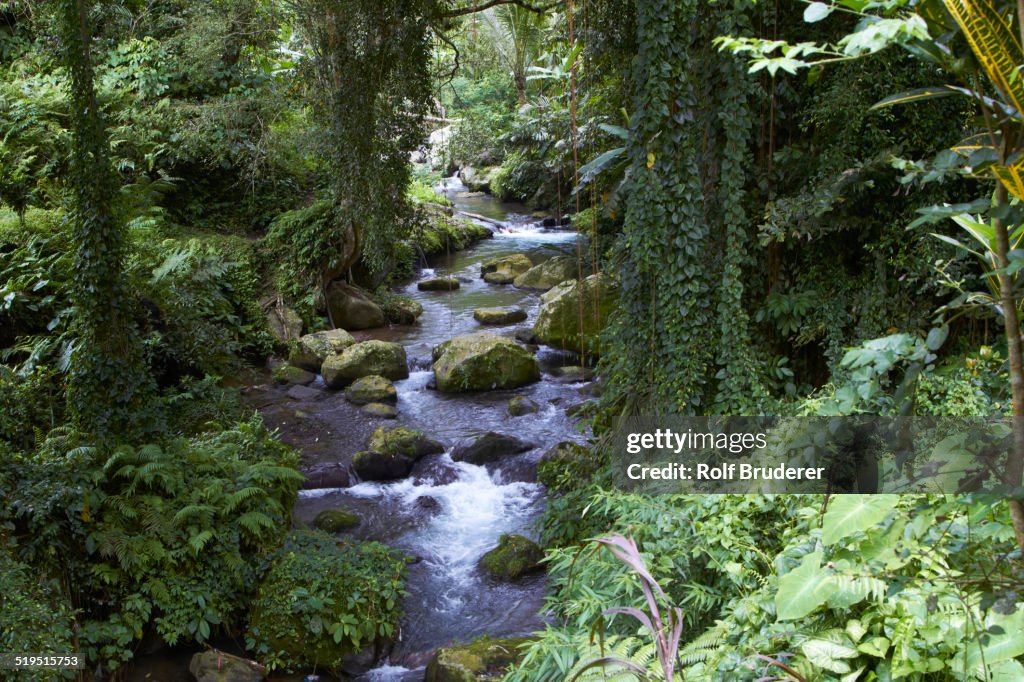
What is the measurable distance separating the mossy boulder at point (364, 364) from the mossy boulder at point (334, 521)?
11.6ft

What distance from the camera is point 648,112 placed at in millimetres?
6035

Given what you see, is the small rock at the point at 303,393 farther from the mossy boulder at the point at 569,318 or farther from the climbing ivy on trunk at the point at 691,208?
the climbing ivy on trunk at the point at 691,208

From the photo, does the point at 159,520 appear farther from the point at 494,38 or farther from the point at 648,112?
the point at 494,38

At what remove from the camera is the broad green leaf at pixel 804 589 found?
266 centimetres

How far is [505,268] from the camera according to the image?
16.1 metres

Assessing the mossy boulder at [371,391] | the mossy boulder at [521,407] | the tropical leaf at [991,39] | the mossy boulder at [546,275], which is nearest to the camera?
the tropical leaf at [991,39]

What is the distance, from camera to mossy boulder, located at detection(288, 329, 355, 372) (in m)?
11.6

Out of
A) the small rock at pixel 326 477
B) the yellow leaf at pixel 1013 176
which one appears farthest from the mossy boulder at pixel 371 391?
the yellow leaf at pixel 1013 176

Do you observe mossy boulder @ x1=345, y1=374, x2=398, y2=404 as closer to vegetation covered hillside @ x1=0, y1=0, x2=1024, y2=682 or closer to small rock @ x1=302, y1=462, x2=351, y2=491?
vegetation covered hillside @ x1=0, y1=0, x2=1024, y2=682

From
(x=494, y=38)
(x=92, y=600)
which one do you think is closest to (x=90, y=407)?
(x=92, y=600)

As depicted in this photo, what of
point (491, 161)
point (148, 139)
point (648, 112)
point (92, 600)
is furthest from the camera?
point (491, 161)

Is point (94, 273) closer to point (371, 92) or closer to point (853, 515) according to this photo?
point (371, 92)

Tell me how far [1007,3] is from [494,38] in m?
20.1

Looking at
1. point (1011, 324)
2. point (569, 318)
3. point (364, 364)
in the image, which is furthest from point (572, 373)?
point (1011, 324)
